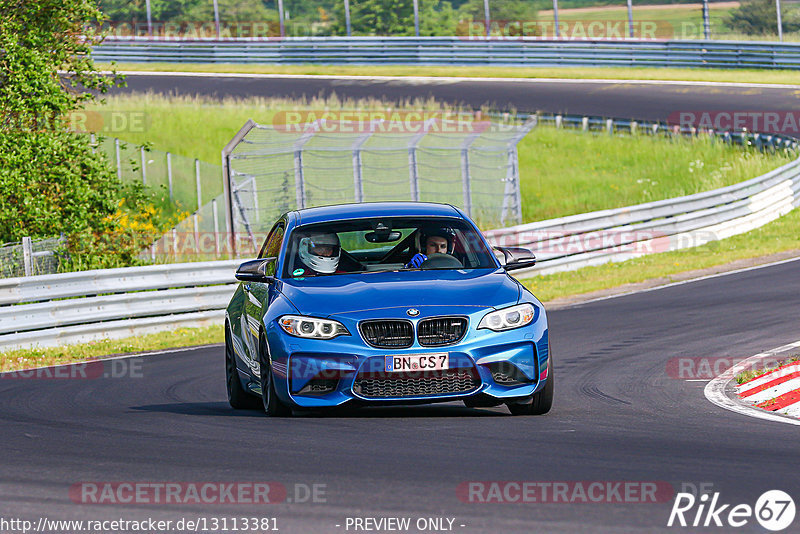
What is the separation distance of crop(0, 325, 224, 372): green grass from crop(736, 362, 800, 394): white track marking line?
27.9ft

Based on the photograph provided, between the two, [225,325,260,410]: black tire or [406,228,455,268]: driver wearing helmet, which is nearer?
[406,228,455,268]: driver wearing helmet

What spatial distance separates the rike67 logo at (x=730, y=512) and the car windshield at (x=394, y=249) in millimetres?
4097

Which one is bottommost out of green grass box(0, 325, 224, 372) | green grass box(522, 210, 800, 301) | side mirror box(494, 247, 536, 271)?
green grass box(522, 210, 800, 301)

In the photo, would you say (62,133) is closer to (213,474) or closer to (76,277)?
(76,277)

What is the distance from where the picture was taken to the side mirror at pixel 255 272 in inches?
384

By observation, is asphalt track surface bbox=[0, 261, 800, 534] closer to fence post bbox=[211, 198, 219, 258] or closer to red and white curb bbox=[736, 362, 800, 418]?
red and white curb bbox=[736, 362, 800, 418]

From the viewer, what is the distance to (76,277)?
16.9m

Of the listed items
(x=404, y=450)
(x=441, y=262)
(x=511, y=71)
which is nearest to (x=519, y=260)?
(x=441, y=262)

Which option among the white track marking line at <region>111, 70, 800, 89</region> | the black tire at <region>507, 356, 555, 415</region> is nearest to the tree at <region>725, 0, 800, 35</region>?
the white track marking line at <region>111, 70, 800, 89</region>

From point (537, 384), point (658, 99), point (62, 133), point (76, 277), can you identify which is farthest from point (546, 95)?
point (537, 384)

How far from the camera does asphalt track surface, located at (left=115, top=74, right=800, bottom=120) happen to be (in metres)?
39.8

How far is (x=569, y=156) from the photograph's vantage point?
118ft

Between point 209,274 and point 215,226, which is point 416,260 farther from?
point 215,226

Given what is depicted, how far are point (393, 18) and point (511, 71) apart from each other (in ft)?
21.7
